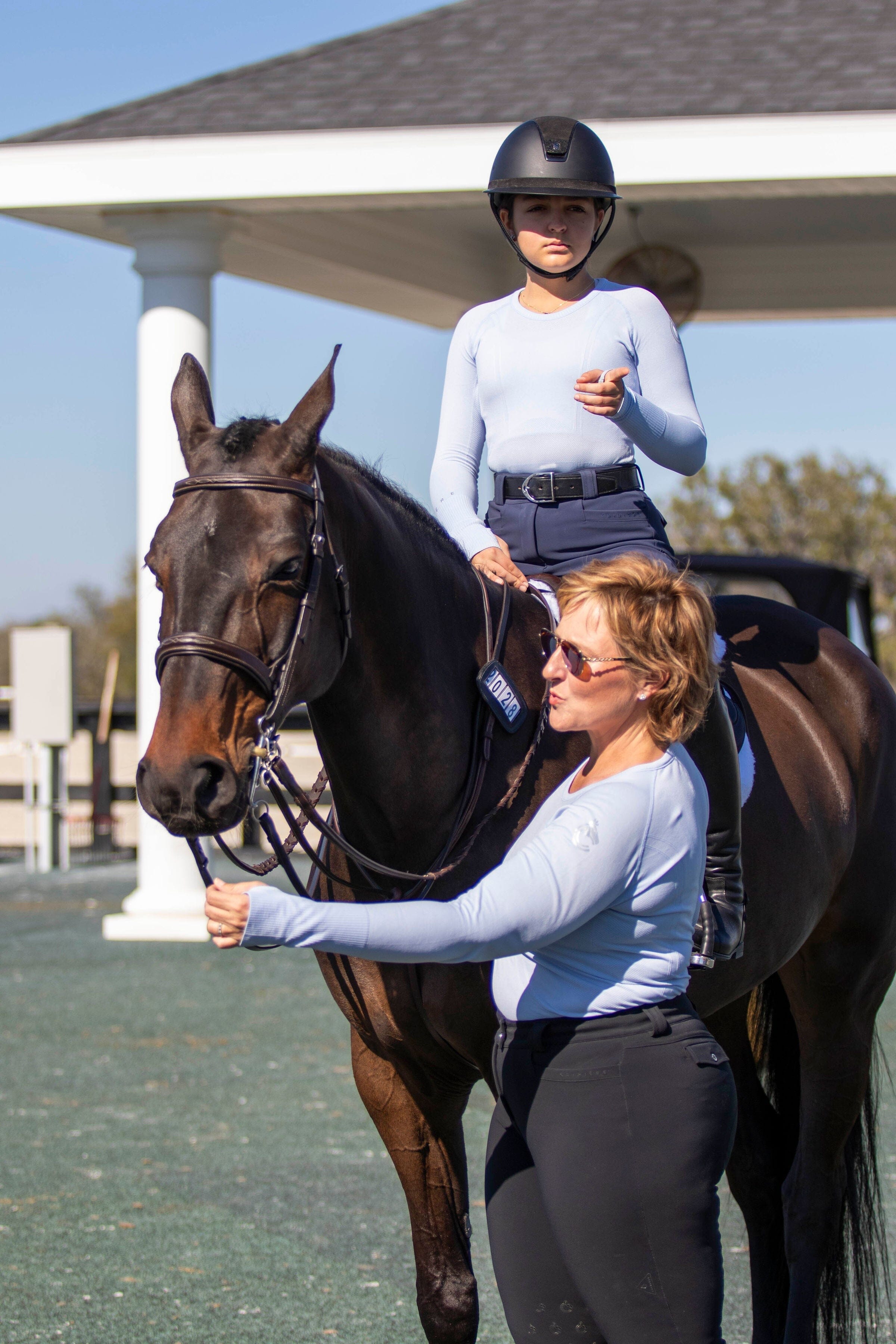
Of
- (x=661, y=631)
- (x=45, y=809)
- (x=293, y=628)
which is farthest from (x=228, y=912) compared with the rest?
(x=45, y=809)

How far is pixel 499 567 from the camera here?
2697 millimetres

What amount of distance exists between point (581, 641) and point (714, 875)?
81 centimetres

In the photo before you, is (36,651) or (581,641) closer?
(581,641)

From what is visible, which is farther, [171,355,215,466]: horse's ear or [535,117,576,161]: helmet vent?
[535,117,576,161]: helmet vent

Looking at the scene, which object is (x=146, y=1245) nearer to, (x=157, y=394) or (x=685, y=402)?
(x=685, y=402)

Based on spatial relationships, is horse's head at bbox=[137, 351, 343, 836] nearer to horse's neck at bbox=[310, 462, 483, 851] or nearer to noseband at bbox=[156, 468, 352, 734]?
noseband at bbox=[156, 468, 352, 734]

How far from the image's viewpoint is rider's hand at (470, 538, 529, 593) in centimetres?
269

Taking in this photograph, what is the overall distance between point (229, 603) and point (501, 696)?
0.63 meters

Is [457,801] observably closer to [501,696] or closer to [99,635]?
[501,696]

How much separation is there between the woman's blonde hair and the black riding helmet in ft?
3.20

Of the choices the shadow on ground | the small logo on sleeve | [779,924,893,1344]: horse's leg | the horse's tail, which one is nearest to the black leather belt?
the small logo on sleeve

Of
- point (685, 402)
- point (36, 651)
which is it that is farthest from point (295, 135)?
point (685, 402)

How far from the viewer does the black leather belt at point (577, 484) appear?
279 cm

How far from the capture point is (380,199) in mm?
8617
